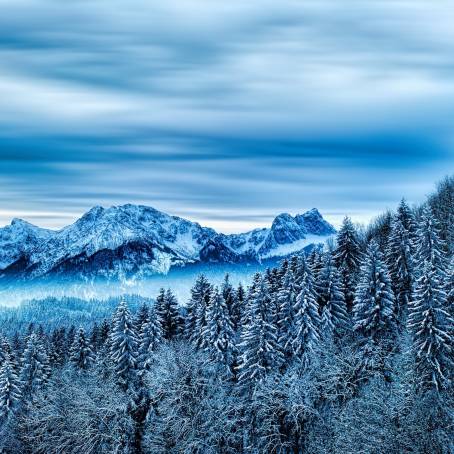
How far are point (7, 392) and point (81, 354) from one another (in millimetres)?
21297

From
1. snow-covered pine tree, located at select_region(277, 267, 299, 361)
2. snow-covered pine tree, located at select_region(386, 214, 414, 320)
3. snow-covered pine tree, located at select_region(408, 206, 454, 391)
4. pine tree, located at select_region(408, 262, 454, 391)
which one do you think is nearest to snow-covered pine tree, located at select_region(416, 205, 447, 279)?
snow-covered pine tree, located at select_region(386, 214, 414, 320)

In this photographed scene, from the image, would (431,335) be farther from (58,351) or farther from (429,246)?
(58,351)

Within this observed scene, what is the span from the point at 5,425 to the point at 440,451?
4628 centimetres

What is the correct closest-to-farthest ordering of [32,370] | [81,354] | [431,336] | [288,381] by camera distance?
1. [431,336]
2. [288,381]
3. [32,370]
4. [81,354]

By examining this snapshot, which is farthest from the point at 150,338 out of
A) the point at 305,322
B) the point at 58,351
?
the point at 58,351

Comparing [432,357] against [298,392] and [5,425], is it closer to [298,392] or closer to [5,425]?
[298,392]

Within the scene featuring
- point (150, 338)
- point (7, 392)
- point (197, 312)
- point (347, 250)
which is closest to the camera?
point (7, 392)

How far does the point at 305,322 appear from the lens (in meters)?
54.4

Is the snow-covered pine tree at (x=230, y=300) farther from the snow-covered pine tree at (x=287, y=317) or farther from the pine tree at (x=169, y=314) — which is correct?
the snow-covered pine tree at (x=287, y=317)

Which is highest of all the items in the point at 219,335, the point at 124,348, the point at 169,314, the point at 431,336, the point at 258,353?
the point at 431,336

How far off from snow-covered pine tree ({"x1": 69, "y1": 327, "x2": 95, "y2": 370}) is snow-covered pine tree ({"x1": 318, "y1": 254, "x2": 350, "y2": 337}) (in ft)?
131

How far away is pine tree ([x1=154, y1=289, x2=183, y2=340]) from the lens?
79.1 meters

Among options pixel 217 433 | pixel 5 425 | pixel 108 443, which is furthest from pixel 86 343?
pixel 217 433

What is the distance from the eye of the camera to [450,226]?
3959 inches
